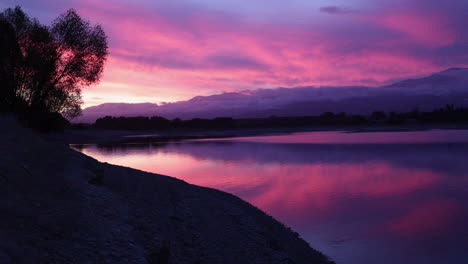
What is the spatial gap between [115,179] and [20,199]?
6.36 meters

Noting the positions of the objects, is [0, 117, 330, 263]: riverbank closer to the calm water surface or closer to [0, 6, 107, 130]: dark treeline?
the calm water surface

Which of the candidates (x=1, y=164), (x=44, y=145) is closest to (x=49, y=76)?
(x=44, y=145)

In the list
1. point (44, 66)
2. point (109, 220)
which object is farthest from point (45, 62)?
point (109, 220)

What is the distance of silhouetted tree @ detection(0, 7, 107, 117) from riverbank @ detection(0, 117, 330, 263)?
49.2 ft

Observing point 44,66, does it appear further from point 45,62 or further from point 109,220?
point 109,220

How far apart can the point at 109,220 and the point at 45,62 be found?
25091mm

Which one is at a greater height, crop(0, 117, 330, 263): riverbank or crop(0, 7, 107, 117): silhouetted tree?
crop(0, 7, 107, 117): silhouetted tree

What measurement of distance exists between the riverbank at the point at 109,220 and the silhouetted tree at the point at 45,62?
14984mm

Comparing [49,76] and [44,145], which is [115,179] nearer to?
[44,145]

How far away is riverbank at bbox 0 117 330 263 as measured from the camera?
859cm

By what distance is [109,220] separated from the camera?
10.9 meters

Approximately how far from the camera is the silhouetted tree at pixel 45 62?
2988 cm

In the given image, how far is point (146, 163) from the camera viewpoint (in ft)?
172

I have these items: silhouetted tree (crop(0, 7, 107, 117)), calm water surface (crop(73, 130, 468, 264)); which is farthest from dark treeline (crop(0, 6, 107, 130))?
calm water surface (crop(73, 130, 468, 264))
